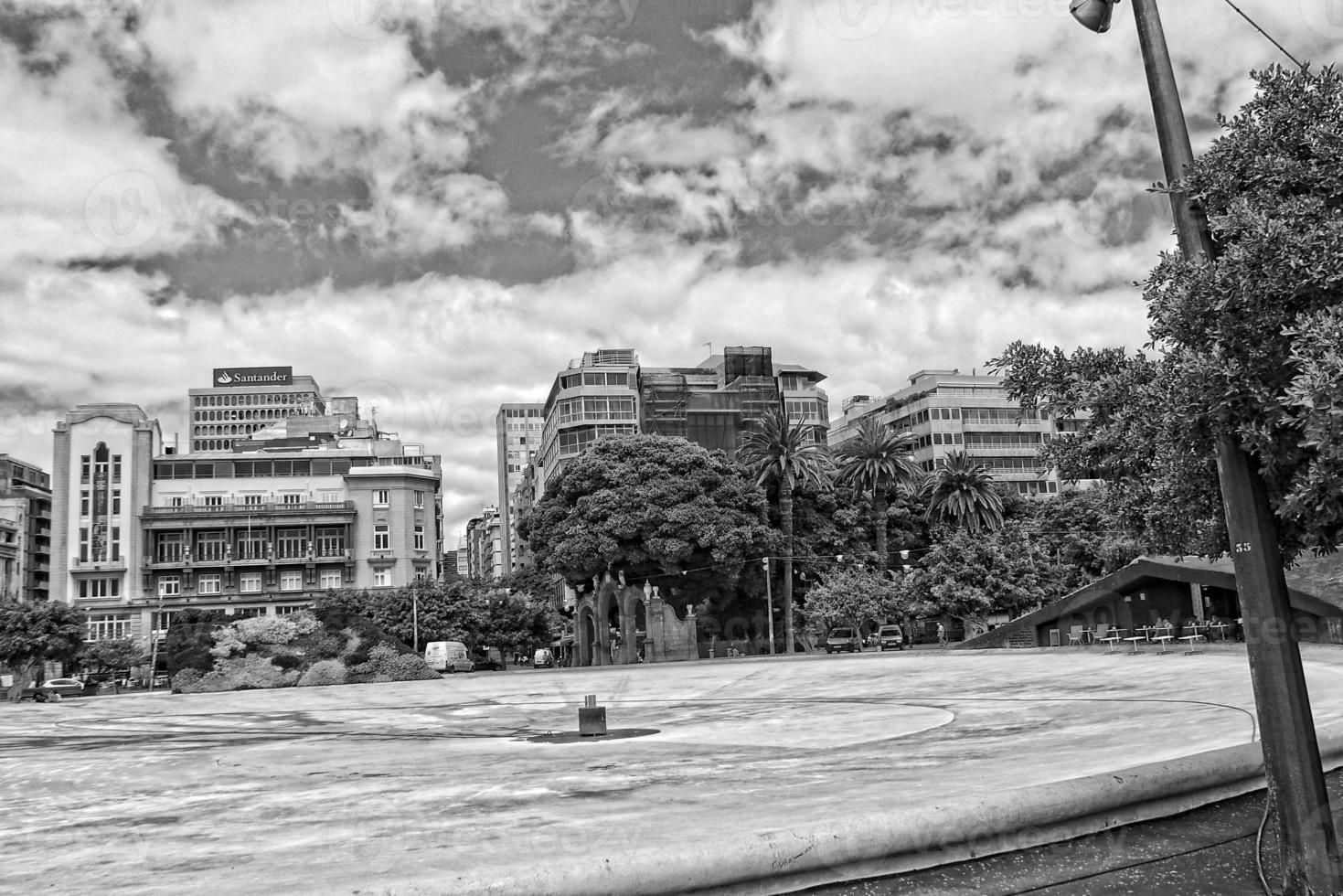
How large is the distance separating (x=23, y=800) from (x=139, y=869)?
6765 millimetres

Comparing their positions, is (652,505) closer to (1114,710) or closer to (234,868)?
(1114,710)

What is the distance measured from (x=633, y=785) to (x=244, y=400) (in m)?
173

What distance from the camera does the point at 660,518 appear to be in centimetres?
6191

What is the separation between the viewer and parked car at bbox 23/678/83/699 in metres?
53.1

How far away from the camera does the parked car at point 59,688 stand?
53072 mm

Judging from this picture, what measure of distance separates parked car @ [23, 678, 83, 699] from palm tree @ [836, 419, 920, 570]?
47.4 meters

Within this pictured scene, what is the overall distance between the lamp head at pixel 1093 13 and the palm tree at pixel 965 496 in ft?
197

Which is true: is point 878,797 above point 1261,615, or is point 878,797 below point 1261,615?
below

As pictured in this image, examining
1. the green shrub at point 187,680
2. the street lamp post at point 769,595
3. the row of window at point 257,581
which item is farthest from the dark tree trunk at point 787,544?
the row of window at point 257,581

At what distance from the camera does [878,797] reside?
9.16 metres

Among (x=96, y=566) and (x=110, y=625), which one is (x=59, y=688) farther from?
(x=96, y=566)

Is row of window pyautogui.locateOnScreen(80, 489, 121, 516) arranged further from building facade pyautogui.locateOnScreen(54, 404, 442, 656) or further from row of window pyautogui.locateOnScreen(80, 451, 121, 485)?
row of window pyautogui.locateOnScreen(80, 451, 121, 485)

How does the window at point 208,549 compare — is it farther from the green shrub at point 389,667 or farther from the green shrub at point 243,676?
the green shrub at point 389,667

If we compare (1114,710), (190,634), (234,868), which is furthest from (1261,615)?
(190,634)
